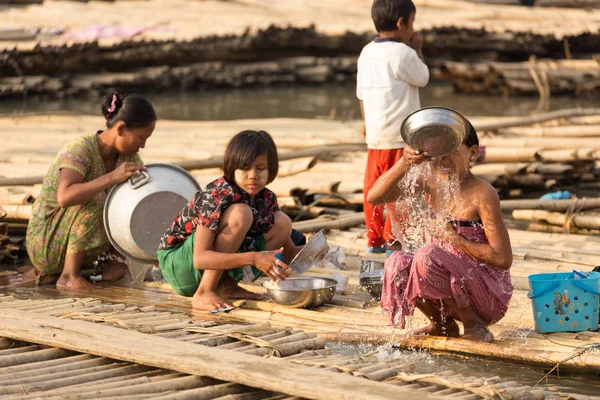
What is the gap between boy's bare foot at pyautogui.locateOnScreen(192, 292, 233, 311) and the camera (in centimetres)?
417

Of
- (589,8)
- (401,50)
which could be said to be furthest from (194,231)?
(589,8)

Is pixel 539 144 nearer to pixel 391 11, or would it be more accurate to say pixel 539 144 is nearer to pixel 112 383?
pixel 391 11

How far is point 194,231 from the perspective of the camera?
4246mm

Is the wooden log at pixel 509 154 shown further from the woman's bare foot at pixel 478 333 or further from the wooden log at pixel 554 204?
the woman's bare foot at pixel 478 333

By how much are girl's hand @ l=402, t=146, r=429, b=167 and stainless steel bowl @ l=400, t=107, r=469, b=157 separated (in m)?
0.02

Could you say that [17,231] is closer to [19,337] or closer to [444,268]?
[19,337]

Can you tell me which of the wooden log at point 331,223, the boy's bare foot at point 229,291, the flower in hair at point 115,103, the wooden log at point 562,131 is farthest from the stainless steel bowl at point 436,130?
the wooden log at point 562,131

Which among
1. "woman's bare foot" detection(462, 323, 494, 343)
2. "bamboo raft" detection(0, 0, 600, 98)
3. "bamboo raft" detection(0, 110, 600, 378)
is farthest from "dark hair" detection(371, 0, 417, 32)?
"bamboo raft" detection(0, 0, 600, 98)

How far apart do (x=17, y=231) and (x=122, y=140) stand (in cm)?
134

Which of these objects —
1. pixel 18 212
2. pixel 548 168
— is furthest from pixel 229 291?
pixel 548 168

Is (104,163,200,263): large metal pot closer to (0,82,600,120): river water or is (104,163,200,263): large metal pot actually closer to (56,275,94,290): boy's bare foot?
(56,275,94,290): boy's bare foot

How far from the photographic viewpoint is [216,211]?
4.10 meters

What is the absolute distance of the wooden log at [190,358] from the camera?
105 inches

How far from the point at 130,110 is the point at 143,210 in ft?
1.48
